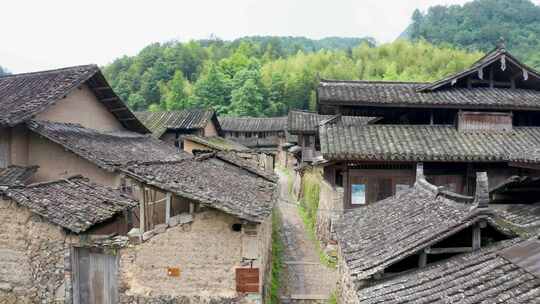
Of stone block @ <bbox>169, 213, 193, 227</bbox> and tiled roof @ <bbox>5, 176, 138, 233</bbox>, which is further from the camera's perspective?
tiled roof @ <bbox>5, 176, 138, 233</bbox>

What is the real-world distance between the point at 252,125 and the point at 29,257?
42.5m

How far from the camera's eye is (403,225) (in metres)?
9.22

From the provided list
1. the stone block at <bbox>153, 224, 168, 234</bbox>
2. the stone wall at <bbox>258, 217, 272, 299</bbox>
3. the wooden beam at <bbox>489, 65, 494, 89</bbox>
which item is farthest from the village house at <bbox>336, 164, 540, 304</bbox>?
the wooden beam at <bbox>489, 65, 494, 89</bbox>

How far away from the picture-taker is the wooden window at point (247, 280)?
9430 mm

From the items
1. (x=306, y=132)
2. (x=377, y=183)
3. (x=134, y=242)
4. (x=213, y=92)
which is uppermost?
(x=213, y=92)

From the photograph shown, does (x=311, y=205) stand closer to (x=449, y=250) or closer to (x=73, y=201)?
(x=73, y=201)

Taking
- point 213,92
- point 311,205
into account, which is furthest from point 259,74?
point 311,205

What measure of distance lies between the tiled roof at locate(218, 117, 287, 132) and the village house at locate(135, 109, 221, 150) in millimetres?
16474

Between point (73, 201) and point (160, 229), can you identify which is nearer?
point (160, 229)

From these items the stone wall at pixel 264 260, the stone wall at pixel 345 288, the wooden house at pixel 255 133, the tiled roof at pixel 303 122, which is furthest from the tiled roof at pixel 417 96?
the wooden house at pixel 255 133

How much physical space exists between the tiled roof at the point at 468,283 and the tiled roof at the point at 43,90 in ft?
42.5

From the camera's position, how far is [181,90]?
62625mm

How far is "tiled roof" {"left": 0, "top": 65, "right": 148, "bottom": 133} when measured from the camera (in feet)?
47.4

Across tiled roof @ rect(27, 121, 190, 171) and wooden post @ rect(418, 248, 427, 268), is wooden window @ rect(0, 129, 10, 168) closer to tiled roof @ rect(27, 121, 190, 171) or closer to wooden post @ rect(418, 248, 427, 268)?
tiled roof @ rect(27, 121, 190, 171)
